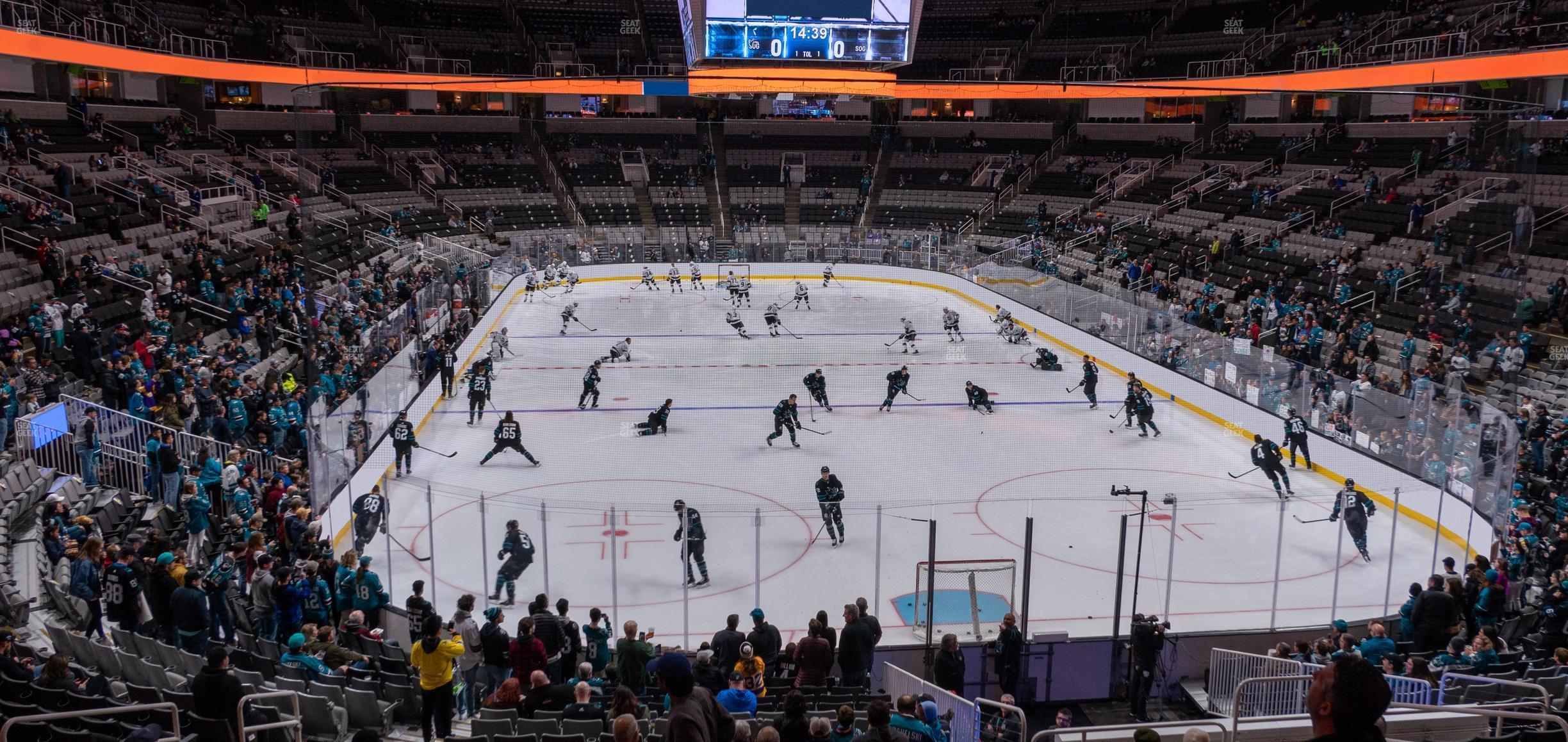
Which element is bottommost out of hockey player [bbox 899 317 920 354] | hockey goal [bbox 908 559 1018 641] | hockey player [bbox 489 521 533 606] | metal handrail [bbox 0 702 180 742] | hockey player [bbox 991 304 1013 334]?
hockey goal [bbox 908 559 1018 641]

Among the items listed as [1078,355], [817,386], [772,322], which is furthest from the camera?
[772,322]

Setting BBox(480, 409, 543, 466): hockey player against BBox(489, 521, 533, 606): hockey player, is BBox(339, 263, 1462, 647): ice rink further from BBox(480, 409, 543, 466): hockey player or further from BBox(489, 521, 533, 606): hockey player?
BBox(480, 409, 543, 466): hockey player

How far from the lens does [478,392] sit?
55.8 feet

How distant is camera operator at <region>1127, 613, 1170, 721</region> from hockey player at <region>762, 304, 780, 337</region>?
1618cm

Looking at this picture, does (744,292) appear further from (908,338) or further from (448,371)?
(448,371)

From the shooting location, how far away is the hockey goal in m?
9.52

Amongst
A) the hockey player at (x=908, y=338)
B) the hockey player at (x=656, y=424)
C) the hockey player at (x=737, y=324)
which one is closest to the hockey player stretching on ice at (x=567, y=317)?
the hockey player at (x=737, y=324)

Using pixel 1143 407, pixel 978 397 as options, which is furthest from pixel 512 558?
pixel 1143 407

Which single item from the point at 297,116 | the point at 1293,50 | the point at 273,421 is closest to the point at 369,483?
the point at 273,421

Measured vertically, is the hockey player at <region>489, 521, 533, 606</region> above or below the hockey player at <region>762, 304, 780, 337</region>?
below

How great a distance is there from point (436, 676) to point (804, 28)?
10764 millimetres

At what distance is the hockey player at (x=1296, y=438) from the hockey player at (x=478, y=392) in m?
12.0

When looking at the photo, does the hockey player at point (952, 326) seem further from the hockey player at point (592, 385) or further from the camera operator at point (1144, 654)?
the camera operator at point (1144, 654)

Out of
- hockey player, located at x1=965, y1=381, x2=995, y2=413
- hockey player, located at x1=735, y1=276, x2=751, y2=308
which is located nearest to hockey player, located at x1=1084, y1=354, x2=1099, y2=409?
hockey player, located at x1=965, y1=381, x2=995, y2=413
